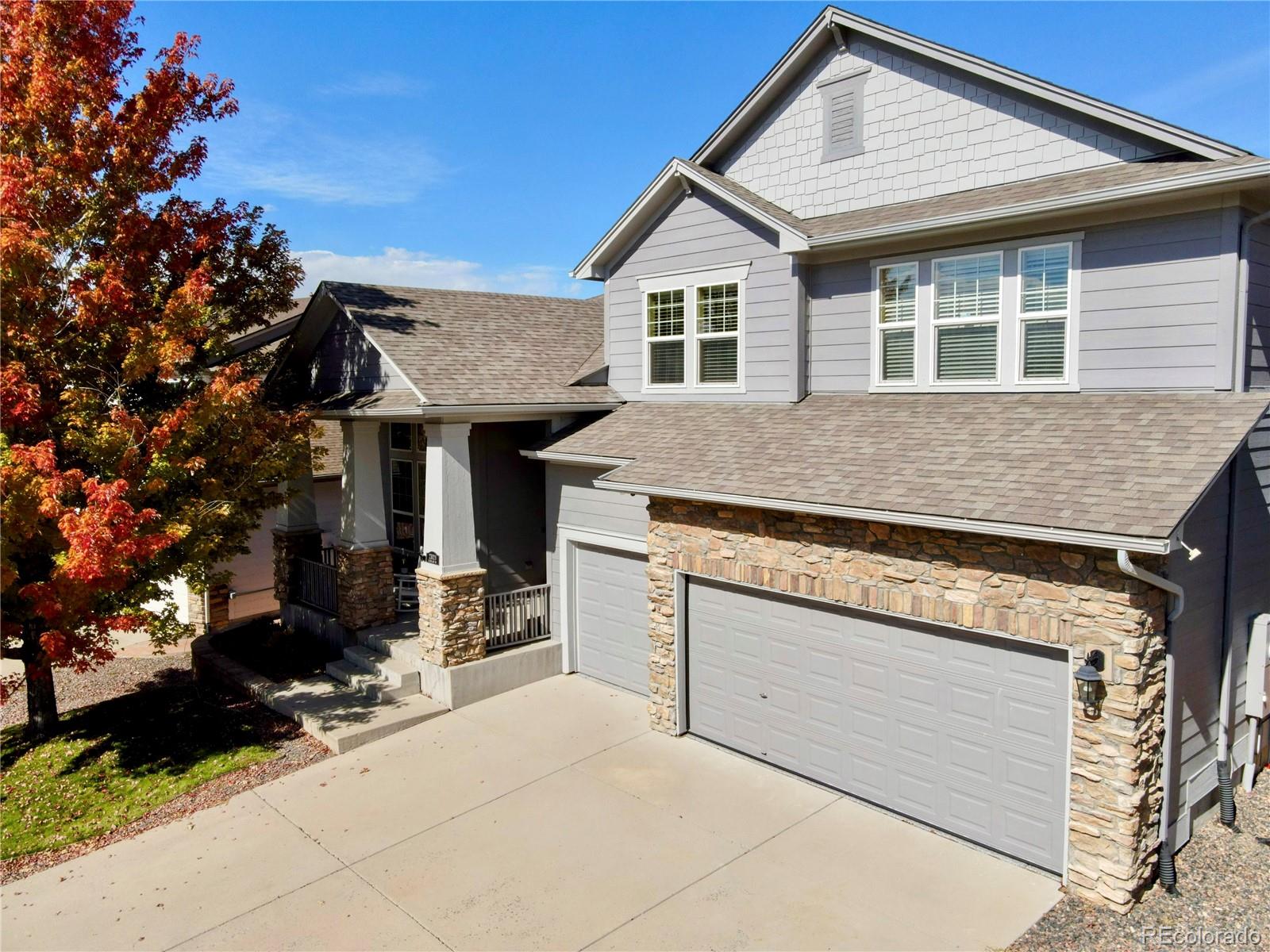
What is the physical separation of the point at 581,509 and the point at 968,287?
6017mm

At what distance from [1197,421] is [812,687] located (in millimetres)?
4378

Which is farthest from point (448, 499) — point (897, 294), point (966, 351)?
point (966, 351)

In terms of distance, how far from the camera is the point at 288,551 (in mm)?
14961

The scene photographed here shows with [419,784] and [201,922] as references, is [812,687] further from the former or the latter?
[201,922]

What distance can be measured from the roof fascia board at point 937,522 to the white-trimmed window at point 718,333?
9.68 feet

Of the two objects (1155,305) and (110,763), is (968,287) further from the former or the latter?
(110,763)

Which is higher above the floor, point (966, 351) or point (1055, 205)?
point (1055, 205)

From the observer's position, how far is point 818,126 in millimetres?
11562

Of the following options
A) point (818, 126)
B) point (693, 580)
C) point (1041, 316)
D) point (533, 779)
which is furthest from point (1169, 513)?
point (818, 126)

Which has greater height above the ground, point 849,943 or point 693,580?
point 693,580

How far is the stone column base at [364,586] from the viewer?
1294 centimetres

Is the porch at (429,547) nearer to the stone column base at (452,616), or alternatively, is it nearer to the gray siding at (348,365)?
the stone column base at (452,616)

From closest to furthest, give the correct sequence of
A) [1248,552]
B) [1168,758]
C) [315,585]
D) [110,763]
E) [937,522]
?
[1168,758] < [937,522] < [1248,552] < [110,763] < [315,585]

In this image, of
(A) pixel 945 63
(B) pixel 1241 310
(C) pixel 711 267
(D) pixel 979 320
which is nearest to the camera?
(B) pixel 1241 310
